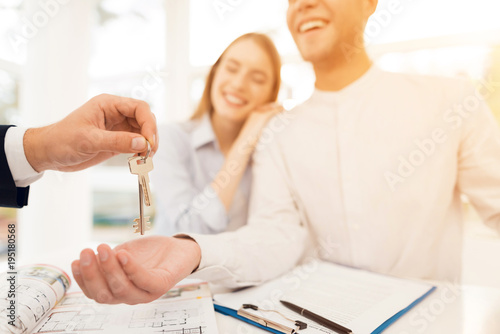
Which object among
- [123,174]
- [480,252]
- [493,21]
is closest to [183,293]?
[480,252]

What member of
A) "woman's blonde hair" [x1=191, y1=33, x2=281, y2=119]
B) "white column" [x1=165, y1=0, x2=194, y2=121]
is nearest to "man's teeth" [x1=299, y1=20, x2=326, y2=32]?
"woman's blonde hair" [x1=191, y1=33, x2=281, y2=119]

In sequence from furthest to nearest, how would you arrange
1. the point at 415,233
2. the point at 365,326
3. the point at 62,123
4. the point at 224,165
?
the point at 224,165, the point at 415,233, the point at 62,123, the point at 365,326

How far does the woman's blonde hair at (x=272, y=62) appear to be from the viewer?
126cm

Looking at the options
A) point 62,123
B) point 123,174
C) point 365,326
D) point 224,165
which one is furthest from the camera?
point 123,174

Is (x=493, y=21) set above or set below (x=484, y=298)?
above

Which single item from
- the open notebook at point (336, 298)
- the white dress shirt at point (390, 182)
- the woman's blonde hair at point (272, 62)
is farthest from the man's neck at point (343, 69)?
the open notebook at point (336, 298)

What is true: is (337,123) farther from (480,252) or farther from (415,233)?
(480,252)

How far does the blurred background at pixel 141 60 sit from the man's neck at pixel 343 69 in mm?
66

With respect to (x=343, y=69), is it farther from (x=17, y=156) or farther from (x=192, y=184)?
(x=17, y=156)

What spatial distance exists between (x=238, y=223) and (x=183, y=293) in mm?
537

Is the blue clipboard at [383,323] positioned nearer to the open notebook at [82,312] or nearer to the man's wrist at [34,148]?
the open notebook at [82,312]

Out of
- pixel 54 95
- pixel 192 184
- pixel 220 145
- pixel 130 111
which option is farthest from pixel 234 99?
pixel 54 95

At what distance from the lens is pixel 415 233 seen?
995 millimetres

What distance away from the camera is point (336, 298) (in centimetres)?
66
